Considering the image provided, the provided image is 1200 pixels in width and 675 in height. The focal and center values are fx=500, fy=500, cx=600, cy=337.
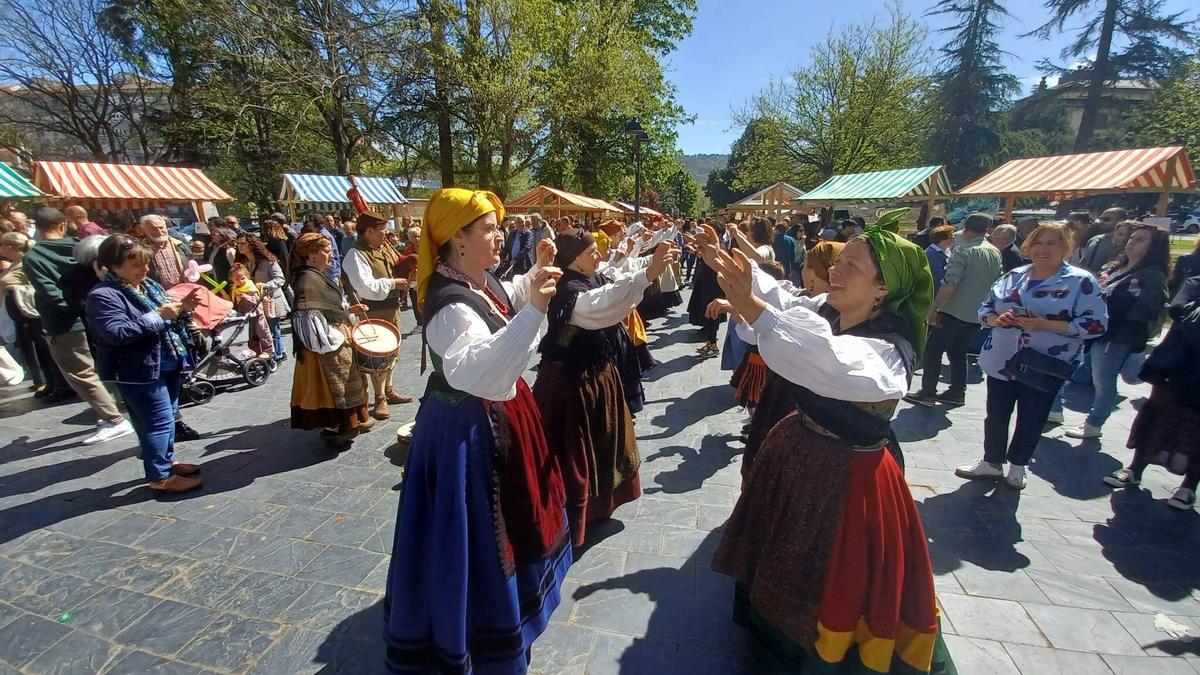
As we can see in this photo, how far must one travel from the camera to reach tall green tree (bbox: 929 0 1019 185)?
2698cm

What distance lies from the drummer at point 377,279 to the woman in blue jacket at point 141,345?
1.18m

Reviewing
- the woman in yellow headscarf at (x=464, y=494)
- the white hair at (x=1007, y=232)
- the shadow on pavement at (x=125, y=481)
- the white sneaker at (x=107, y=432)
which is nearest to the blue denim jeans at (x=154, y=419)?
the shadow on pavement at (x=125, y=481)

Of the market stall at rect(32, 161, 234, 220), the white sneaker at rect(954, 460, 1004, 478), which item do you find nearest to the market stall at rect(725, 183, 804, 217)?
the white sneaker at rect(954, 460, 1004, 478)

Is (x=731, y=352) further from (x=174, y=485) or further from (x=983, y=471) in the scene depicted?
(x=174, y=485)

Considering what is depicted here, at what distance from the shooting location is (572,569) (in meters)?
2.97

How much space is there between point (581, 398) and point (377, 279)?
9.30 ft

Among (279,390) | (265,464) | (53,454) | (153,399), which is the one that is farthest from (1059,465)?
(53,454)

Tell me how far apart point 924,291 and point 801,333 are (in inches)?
28.4

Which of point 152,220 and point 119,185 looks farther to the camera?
point 119,185

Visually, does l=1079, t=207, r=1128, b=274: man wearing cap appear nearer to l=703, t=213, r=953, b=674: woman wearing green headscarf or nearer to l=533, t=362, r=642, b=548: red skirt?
l=703, t=213, r=953, b=674: woman wearing green headscarf

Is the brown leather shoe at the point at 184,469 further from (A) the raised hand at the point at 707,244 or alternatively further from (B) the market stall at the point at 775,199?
(B) the market stall at the point at 775,199

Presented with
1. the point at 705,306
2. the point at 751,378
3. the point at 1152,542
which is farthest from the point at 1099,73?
the point at 751,378

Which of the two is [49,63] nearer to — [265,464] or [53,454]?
[53,454]

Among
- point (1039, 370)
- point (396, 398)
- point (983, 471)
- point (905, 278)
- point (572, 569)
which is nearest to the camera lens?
point (905, 278)
